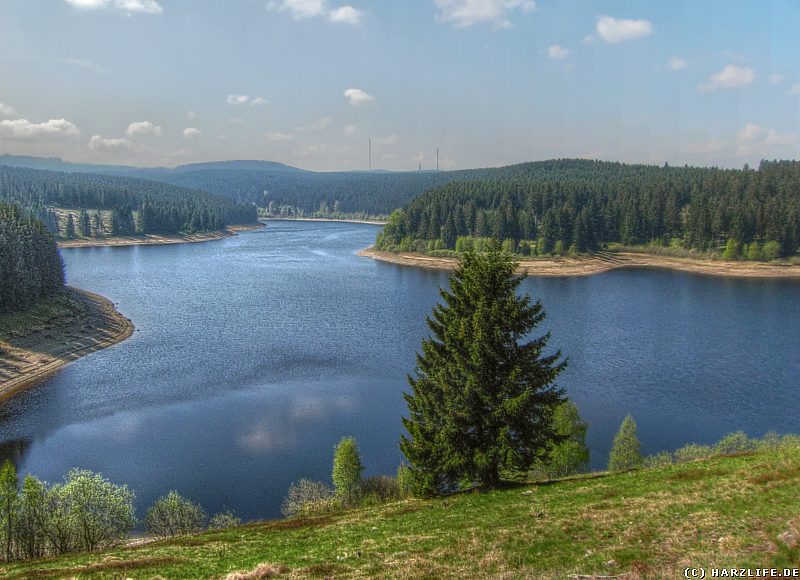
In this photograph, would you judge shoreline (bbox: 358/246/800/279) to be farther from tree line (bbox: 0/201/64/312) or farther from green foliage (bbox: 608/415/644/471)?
green foliage (bbox: 608/415/644/471)

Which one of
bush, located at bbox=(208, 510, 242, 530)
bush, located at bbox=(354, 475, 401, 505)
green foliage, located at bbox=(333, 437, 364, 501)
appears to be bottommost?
bush, located at bbox=(208, 510, 242, 530)

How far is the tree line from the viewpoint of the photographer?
77.6 meters

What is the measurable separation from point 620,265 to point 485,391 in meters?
139

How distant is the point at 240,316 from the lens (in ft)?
305

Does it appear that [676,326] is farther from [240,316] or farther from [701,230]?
[701,230]

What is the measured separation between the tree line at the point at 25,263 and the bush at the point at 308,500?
60.4m

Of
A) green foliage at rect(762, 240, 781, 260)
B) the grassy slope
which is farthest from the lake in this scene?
green foliage at rect(762, 240, 781, 260)

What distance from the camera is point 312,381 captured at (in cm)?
6275

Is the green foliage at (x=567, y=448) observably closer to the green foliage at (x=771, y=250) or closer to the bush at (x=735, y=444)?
the bush at (x=735, y=444)

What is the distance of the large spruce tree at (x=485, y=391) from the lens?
27891 mm

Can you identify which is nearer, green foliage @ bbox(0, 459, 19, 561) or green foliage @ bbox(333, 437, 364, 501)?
green foliage @ bbox(0, 459, 19, 561)

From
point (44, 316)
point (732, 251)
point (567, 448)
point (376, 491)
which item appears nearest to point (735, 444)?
point (567, 448)

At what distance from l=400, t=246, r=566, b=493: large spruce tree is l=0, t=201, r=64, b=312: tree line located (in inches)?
2865

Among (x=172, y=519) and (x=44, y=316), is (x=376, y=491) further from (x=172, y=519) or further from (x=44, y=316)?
(x=44, y=316)
